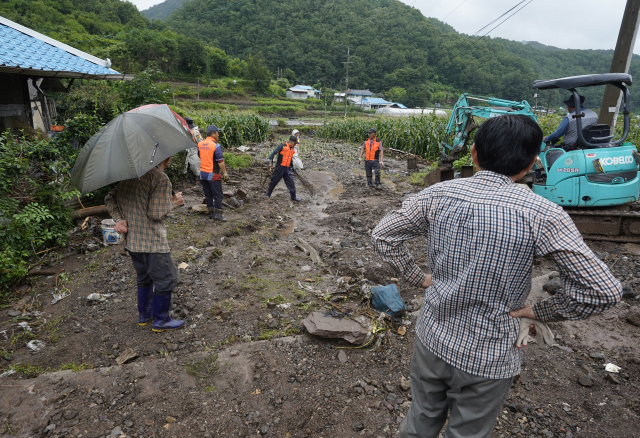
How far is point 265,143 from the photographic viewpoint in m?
20.1

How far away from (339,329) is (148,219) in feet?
6.36

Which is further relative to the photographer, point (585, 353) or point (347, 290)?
point (347, 290)

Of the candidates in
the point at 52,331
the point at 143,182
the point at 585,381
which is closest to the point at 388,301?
the point at 585,381

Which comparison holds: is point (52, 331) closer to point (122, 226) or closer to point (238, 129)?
point (122, 226)

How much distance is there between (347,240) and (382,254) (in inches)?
184

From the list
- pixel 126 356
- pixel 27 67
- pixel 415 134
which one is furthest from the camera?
pixel 415 134

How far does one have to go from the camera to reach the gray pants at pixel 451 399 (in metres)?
1.50

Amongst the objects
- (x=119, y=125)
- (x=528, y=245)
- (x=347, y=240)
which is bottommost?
(x=347, y=240)

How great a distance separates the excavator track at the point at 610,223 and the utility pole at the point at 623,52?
2.04 meters

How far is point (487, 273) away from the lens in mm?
1410

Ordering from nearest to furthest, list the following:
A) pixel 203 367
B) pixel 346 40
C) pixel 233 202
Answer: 1. pixel 203 367
2. pixel 233 202
3. pixel 346 40

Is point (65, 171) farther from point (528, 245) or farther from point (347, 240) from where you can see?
point (528, 245)

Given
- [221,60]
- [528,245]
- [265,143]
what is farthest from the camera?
[221,60]

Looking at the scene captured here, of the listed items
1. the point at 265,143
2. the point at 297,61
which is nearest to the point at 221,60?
the point at 297,61
